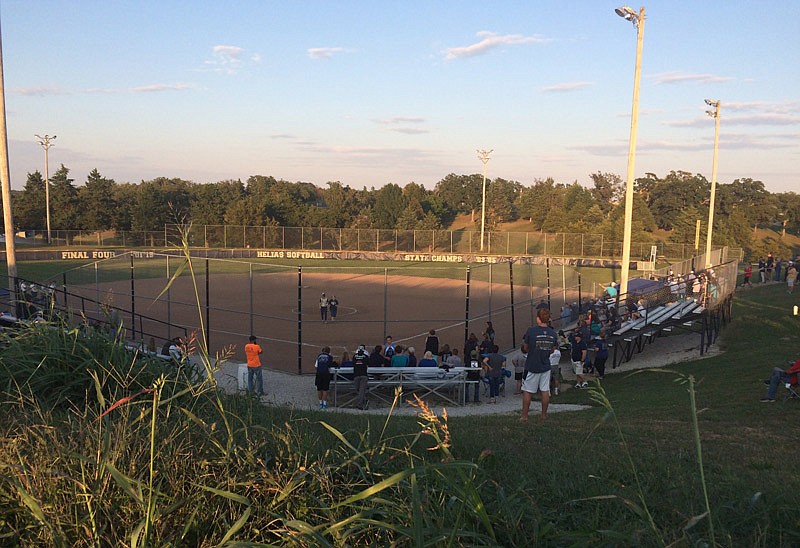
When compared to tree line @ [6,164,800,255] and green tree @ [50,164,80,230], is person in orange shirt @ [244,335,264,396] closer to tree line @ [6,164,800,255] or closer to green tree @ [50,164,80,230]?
tree line @ [6,164,800,255]

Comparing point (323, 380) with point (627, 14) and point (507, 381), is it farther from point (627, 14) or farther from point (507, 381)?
point (627, 14)

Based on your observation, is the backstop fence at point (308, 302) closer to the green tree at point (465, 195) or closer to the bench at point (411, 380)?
the bench at point (411, 380)

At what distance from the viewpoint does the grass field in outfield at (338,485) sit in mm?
3049

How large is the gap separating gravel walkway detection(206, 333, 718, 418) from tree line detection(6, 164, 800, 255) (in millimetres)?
29828

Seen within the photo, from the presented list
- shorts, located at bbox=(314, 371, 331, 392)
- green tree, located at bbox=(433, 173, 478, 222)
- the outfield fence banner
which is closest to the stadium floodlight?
shorts, located at bbox=(314, 371, 331, 392)

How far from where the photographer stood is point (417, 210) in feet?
326

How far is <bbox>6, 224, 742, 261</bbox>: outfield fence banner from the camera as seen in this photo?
66000 mm

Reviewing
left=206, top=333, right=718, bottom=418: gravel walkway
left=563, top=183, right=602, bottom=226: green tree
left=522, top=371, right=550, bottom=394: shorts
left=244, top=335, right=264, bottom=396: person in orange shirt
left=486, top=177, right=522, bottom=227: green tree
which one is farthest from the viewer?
left=486, top=177, right=522, bottom=227: green tree

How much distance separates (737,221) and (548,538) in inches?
2811

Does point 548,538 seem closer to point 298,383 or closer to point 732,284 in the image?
point 298,383

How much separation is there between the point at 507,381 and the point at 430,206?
87.8 metres

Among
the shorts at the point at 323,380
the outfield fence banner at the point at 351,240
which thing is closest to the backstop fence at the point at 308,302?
the shorts at the point at 323,380

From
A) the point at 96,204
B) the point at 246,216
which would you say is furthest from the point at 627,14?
the point at 96,204

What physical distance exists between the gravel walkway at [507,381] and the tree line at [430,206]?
2983 cm
